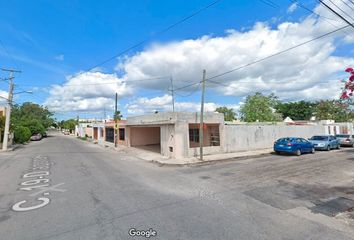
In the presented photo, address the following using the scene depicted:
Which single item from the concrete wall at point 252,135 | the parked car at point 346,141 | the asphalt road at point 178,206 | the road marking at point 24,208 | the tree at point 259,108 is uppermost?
the tree at point 259,108

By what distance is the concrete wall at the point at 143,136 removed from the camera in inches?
1104

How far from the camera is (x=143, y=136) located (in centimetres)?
2894

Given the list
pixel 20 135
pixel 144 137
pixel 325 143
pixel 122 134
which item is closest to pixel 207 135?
pixel 144 137

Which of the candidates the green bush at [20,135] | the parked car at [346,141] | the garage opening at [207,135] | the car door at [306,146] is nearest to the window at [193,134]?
the garage opening at [207,135]

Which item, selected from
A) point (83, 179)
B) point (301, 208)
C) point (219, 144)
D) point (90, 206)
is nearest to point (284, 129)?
point (219, 144)

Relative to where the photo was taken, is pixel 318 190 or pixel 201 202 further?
pixel 318 190

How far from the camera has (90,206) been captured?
6.43 m

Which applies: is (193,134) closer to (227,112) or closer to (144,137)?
(144,137)

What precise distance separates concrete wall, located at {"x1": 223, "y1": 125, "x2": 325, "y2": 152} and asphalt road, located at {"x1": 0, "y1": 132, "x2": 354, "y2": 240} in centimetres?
865

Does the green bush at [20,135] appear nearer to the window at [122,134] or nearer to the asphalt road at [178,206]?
the window at [122,134]

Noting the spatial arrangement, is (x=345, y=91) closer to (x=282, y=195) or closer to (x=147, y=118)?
(x=282, y=195)

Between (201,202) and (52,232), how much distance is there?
3916mm

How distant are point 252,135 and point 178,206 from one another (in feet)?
53.8

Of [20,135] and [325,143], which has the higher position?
[20,135]
